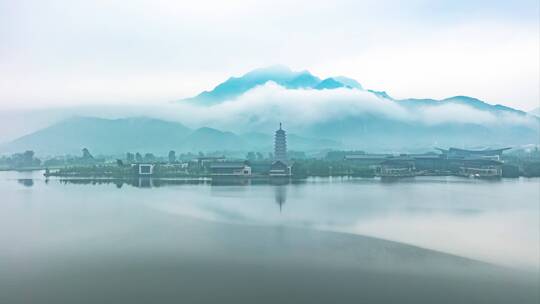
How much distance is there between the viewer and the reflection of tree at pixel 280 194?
1101 cm

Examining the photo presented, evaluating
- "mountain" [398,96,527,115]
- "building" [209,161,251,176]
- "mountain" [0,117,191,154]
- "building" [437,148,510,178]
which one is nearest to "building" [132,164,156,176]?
"building" [209,161,251,176]

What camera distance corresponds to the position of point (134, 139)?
3469 inches

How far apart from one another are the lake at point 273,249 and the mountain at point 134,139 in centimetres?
5566

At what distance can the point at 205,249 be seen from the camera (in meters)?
6.55

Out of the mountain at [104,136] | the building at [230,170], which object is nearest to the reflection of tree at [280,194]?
the building at [230,170]

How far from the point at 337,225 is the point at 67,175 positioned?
1613 cm

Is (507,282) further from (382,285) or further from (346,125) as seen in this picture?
(346,125)

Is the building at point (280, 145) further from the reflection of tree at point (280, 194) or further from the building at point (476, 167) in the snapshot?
the reflection of tree at point (280, 194)

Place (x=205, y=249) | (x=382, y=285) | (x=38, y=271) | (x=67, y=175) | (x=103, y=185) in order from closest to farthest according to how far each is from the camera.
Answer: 1. (x=382, y=285)
2. (x=38, y=271)
3. (x=205, y=249)
4. (x=103, y=185)
5. (x=67, y=175)

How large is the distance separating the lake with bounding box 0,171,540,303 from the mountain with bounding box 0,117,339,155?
55662mm

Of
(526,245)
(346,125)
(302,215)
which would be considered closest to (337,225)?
(302,215)

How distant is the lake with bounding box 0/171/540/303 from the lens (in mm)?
4930

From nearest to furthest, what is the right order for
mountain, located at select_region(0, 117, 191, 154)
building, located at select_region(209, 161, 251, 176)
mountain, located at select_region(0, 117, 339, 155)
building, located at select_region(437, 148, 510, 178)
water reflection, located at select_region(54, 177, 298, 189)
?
water reflection, located at select_region(54, 177, 298, 189), building, located at select_region(209, 161, 251, 176), building, located at select_region(437, 148, 510, 178), mountain, located at select_region(0, 117, 339, 155), mountain, located at select_region(0, 117, 191, 154)

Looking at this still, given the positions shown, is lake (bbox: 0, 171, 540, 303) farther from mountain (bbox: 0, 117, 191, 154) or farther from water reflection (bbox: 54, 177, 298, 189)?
mountain (bbox: 0, 117, 191, 154)
